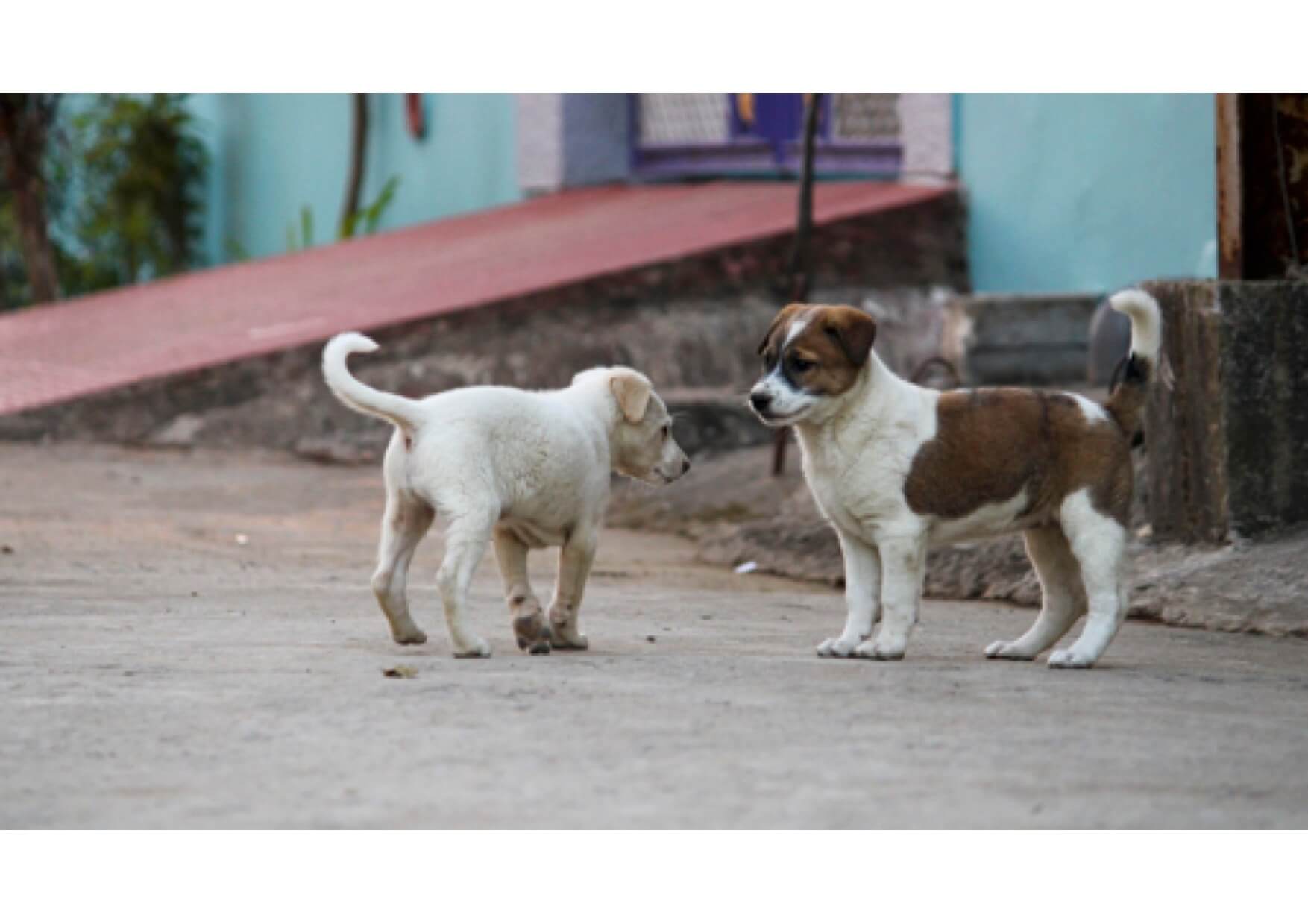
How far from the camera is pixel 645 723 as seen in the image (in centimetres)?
479

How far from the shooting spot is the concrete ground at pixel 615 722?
4090 mm

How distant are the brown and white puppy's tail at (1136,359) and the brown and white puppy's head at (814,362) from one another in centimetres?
79

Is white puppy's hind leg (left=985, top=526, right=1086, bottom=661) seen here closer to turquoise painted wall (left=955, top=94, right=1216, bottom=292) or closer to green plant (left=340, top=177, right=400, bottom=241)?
turquoise painted wall (left=955, top=94, right=1216, bottom=292)

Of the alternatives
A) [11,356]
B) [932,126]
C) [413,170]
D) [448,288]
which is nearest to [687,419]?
[448,288]

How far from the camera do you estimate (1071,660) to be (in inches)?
234

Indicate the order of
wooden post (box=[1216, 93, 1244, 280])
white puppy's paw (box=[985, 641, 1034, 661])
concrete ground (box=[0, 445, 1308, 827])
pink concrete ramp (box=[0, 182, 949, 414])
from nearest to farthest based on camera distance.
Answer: concrete ground (box=[0, 445, 1308, 827]), white puppy's paw (box=[985, 641, 1034, 661]), wooden post (box=[1216, 93, 1244, 280]), pink concrete ramp (box=[0, 182, 949, 414])

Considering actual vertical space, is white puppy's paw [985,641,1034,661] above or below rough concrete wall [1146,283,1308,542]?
below

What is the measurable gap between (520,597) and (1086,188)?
740cm

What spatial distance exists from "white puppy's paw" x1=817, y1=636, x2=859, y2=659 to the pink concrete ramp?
22.4 ft

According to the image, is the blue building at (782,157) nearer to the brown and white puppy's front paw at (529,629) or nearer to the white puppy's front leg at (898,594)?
the white puppy's front leg at (898,594)

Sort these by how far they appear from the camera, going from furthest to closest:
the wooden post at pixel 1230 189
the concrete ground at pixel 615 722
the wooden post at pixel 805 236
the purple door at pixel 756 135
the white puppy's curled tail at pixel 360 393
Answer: the purple door at pixel 756 135
the wooden post at pixel 805 236
the wooden post at pixel 1230 189
the white puppy's curled tail at pixel 360 393
the concrete ground at pixel 615 722

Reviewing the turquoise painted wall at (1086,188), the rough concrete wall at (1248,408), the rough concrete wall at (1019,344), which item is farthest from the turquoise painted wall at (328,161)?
the rough concrete wall at (1248,408)

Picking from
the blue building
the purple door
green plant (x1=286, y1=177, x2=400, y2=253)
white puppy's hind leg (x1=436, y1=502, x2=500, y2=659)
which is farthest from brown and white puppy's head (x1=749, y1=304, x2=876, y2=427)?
green plant (x1=286, y1=177, x2=400, y2=253)

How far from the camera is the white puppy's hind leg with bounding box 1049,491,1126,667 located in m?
5.93
